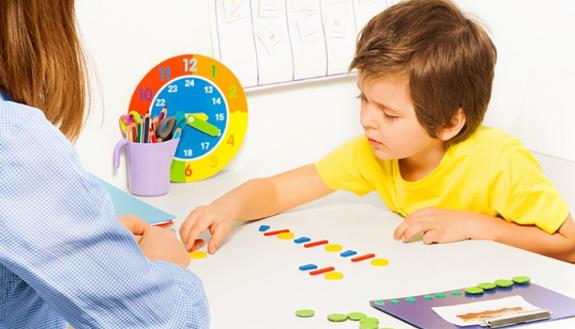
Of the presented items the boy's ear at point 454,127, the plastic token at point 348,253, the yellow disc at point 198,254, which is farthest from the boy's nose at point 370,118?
the yellow disc at point 198,254

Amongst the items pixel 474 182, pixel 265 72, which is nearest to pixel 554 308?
pixel 474 182

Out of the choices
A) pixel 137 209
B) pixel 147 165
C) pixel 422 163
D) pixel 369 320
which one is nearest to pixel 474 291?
pixel 369 320

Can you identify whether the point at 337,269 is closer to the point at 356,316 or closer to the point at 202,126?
the point at 356,316

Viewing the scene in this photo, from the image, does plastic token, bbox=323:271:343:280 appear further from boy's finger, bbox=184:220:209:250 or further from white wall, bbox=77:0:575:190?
white wall, bbox=77:0:575:190

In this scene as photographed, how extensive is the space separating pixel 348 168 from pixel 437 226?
0.82 feet

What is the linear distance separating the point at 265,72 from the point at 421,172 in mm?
388

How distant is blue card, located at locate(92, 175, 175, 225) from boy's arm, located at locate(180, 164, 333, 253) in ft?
0.17

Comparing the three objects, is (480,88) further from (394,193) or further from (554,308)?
(554,308)

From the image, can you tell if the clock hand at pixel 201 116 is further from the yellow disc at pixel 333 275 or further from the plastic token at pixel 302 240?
the yellow disc at pixel 333 275

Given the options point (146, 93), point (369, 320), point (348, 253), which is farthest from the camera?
point (146, 93)

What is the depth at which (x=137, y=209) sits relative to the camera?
1374 mm

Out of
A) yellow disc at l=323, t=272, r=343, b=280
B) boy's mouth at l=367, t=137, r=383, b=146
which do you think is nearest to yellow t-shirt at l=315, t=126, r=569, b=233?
boy's mouth at l=367, t=137, r=383, b=146

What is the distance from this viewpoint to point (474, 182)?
135cm

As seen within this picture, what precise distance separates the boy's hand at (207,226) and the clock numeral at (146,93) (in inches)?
12.9
